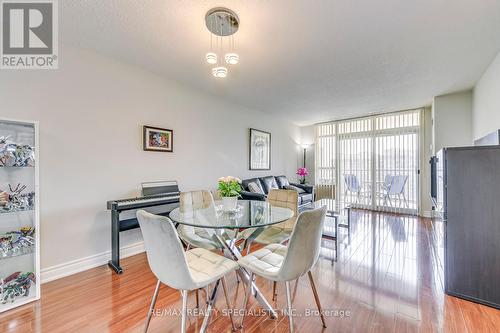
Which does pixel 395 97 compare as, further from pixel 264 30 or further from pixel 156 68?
pixel 156 68

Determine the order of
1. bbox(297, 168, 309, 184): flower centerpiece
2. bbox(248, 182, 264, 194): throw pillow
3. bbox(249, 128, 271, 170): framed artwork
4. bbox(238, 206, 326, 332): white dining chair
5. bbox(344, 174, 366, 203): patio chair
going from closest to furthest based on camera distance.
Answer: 1. bbox(238, 206, 326, 332): white dining chair
2. bbox(248, 182, 264, 194): throw pillow
3. bbox(249, 128, 271, 170): framed artwork
4. bbox(344, 174, 366, 203): patio chair
5. bbox(297, 168, 309, 184): flower centerpiece

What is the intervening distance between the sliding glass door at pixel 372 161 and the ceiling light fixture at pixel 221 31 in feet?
15.1

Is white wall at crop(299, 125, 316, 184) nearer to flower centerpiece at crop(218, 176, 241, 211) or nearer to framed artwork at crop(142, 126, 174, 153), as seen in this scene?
framed artwork at crop(142, 126, 174, 153)

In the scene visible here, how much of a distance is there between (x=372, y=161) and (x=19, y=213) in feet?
21.9

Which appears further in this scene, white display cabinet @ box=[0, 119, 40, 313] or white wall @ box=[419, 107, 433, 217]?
white wall @ box=[419, 107, 433, 217]

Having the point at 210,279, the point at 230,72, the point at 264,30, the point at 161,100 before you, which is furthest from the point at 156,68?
the point at 210,279

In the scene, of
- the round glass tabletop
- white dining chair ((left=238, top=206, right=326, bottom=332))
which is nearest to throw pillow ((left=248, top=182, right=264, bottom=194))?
the round glass tabletop

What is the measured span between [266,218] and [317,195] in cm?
441

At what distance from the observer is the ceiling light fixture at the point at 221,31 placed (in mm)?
1900

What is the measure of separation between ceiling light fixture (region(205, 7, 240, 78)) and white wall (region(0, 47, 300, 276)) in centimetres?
139

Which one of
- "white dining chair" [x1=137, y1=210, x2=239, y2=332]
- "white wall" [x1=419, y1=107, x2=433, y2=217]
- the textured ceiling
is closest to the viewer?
"white dining chair" [x1=137, y1=210, x2=239, y2=332]

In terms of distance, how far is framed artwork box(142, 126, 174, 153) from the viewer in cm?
309

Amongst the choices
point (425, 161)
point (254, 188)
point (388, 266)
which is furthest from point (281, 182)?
point (425, 161)

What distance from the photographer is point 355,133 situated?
20.0 ft
